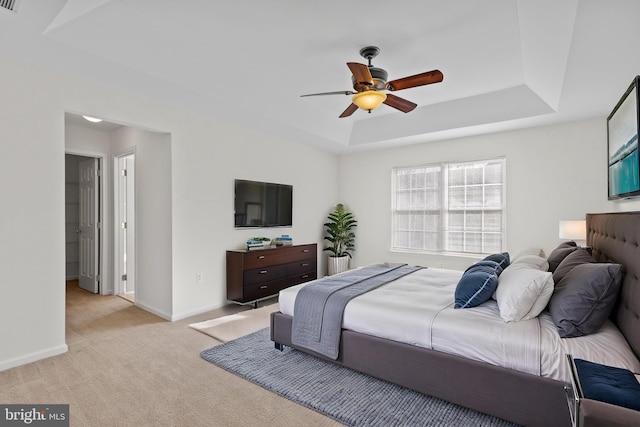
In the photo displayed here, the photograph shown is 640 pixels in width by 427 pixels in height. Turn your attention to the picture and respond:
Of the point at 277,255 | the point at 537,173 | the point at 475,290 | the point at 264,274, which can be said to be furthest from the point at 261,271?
the point at 537,173

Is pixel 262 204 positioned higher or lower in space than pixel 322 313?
higher

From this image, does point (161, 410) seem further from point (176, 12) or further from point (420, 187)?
point (420, 187)

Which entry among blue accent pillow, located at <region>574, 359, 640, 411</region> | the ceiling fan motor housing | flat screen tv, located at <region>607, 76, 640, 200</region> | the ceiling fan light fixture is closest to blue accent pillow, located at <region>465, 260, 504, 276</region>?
flat screen tv, located at <region>607, 76, 640, 200</region>

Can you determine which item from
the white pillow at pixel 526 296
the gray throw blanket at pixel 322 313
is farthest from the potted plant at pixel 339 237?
the white pillow at pixel 526 296

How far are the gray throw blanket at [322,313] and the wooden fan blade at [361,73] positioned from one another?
1.80 metres

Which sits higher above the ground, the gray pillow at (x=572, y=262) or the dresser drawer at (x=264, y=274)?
the gray pillow at (x=572, y=262)

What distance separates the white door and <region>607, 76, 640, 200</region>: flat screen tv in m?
6.16

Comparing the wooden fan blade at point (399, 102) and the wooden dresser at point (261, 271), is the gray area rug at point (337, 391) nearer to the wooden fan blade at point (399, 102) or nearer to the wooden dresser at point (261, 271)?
the wooden dresser at point (261, 271)

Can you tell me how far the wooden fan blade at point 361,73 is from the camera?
2562 millimetres

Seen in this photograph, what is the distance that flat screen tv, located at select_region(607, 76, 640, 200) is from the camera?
2.14m

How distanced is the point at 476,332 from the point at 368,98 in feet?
6.70

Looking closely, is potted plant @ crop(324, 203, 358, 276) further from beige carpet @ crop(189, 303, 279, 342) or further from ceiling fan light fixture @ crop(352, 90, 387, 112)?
ceiling fan light fixture @ crop(352, 90, 387, 112)

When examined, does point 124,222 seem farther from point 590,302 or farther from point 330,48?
point 590,302

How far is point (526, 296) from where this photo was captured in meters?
2.05
